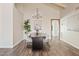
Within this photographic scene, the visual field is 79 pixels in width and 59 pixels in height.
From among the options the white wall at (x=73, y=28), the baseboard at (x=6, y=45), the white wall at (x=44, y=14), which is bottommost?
the baseboard at (x=6, y=45)

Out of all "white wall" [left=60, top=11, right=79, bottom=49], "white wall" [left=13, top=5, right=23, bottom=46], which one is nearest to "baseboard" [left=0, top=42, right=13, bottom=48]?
"white wall" [left=13, top=5, right=23, bottom=46]

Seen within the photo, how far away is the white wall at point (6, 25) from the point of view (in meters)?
7.34

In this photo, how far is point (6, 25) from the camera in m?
7.39

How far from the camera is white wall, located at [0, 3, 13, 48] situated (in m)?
7.34

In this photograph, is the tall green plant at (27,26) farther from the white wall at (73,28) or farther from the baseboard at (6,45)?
the baseboard at (6,45)

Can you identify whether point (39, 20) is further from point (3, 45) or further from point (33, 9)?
point (3, 45)

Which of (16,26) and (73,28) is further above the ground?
(16,26)

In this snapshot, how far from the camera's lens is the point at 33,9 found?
12.9 meters

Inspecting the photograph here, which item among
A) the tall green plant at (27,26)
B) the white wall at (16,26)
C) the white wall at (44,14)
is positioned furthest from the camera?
the white wall at (44,14)

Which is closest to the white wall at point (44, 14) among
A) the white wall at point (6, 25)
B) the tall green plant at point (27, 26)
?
the tall green plant at point (27, 26)

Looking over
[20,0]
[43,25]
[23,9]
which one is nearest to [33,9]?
[23,9]

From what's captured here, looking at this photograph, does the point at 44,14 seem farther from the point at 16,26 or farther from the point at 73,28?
the point at 73,28

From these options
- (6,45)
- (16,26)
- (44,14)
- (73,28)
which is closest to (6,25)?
(6,45)

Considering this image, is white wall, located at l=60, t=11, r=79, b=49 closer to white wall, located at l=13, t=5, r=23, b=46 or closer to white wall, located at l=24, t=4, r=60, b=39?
white wall, located at l=13, t=5, r=23, b=46
